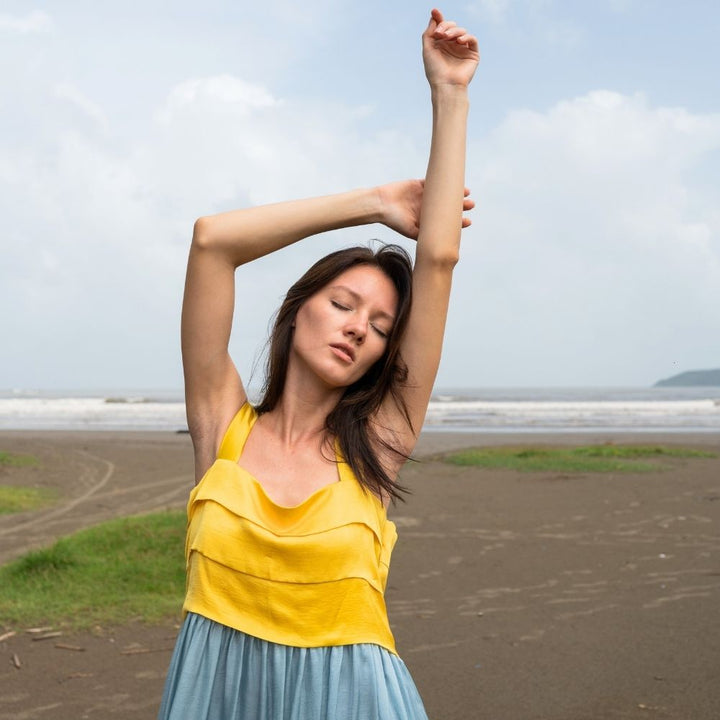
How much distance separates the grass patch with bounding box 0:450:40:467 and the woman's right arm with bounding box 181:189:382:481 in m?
11.6

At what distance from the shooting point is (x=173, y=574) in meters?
5.85

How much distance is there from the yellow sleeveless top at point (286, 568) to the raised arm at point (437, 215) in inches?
14.6

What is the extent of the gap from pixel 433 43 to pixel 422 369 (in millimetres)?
776

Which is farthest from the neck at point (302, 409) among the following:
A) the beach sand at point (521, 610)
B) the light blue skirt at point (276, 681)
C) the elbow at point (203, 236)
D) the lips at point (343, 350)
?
the beach sand at point (521, 610)

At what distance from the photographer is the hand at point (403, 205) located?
1.98m

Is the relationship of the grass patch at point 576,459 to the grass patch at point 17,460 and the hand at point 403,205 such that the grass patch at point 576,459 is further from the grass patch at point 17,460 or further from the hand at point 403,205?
the hand at point 403,205

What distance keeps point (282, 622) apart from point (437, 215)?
0.92 metres

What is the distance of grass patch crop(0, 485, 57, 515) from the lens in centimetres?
901

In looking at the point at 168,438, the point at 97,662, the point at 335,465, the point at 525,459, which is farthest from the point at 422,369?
the point at 168,438

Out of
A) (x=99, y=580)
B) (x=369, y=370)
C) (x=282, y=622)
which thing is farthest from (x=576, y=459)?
(x=282, y=622)

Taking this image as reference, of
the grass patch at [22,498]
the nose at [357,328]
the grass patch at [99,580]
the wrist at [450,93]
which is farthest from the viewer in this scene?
the grass patch at [22,498]

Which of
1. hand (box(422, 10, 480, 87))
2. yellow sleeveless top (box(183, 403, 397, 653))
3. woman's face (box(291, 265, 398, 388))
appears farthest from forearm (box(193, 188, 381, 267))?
yellow sleeveless top (box(183, 403, 397, 653))

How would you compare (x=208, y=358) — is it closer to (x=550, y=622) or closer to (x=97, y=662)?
(x=97, y=662)

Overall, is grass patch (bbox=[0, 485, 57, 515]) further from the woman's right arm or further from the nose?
the nose
